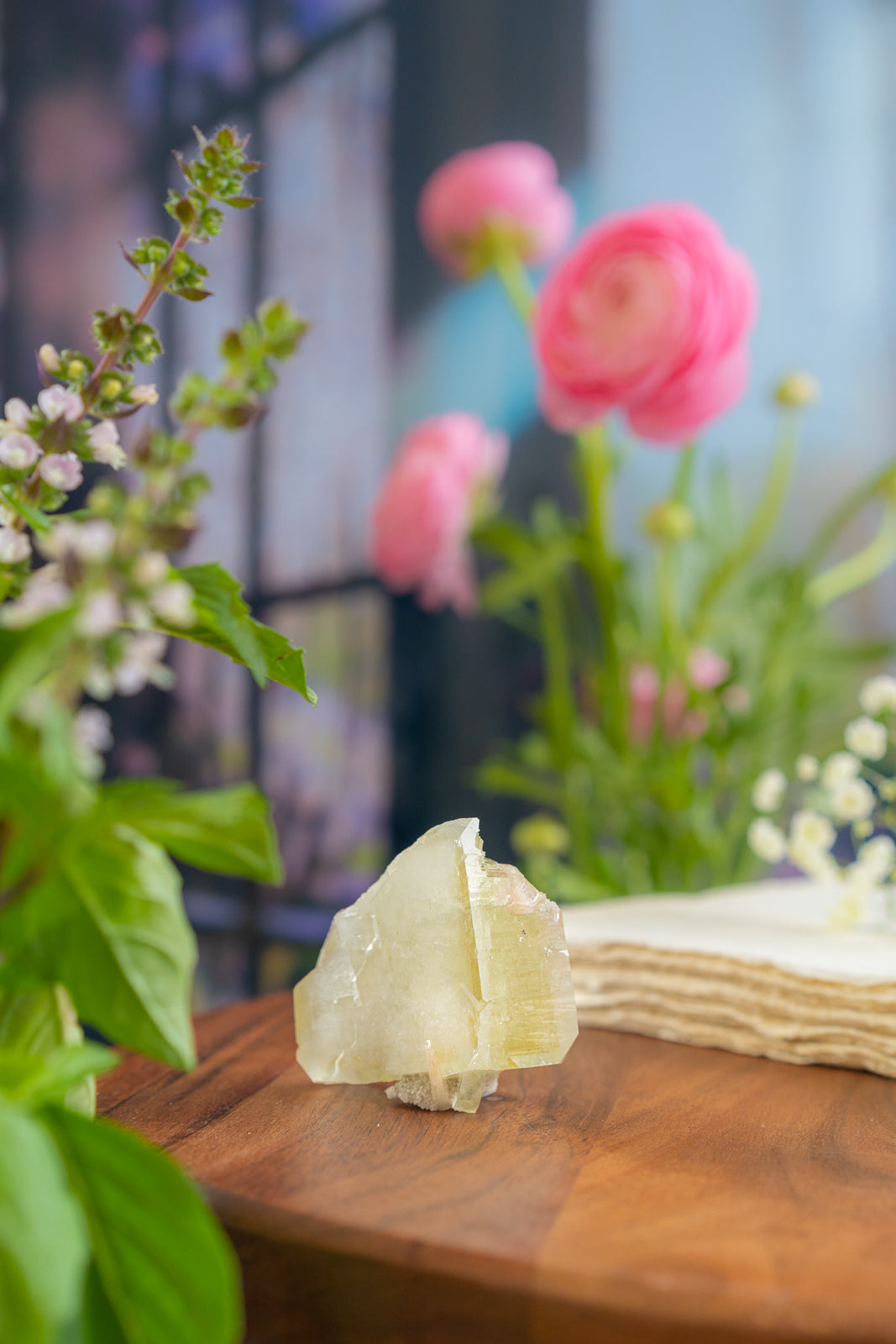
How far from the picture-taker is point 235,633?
0.30 m

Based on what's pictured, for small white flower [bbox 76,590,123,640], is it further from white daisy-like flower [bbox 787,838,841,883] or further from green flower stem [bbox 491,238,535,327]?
green flower stem [bbox 491,238,535,327]

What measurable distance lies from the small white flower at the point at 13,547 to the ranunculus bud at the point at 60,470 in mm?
19

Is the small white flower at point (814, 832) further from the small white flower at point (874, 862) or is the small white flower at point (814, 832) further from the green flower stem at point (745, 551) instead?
the green flower stem at point (745, 551)

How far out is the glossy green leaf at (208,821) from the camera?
0.84 ft

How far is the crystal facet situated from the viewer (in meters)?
0.40

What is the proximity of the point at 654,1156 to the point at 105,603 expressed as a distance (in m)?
0.26

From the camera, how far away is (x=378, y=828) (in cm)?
111

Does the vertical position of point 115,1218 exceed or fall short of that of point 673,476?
it falls short

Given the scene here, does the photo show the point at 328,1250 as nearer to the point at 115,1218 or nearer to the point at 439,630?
the point at 115,1218

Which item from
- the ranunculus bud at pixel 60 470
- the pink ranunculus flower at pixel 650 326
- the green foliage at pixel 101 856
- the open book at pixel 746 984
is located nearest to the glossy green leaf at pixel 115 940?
the green foliage at pixel 101 856

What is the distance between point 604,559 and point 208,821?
2.33 ft

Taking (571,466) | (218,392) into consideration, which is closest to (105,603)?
(218,392)

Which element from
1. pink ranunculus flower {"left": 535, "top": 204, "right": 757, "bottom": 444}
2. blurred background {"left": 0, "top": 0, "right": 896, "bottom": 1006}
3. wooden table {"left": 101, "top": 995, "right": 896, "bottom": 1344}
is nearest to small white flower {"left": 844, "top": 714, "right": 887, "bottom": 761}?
wooden table {"left": 101, "top": 995, "right": 896, "bottom": 1344}

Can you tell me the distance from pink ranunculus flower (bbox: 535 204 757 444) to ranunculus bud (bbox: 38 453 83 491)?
0.57 metres
